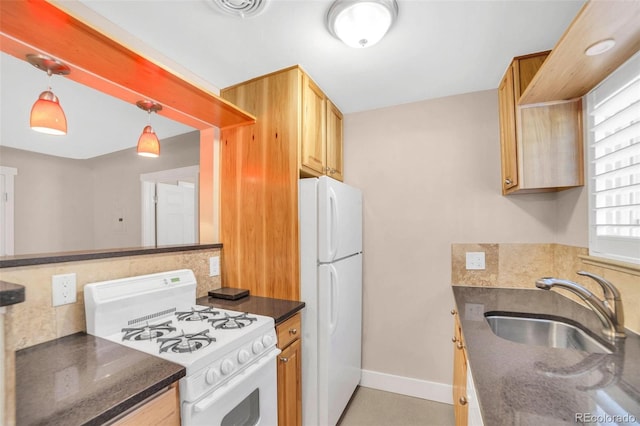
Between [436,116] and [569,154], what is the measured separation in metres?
0.97

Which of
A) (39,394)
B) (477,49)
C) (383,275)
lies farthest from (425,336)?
(39,394)

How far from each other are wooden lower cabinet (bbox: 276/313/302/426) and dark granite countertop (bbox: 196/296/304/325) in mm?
59

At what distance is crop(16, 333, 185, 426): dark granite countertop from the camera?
2.26 feet

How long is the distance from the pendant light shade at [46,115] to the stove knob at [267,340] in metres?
1.39

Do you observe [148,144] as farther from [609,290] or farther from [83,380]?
[609,290]

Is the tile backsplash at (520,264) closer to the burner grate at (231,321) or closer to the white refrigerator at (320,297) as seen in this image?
the white refrigerator at (320,297)

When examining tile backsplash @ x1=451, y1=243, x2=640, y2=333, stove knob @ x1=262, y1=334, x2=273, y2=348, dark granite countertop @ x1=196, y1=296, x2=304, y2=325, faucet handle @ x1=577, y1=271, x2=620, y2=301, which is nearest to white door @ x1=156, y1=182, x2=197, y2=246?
dark granite countertop @ x1=196, y1=296, x2=304, y2=325

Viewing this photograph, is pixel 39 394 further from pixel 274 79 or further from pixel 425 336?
pixel 425 336

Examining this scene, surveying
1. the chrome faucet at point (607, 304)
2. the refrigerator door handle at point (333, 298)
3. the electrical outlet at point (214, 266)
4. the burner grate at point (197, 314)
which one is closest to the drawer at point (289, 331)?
the refrigerator door handle at point (333, 298)

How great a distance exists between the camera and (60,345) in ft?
3.56

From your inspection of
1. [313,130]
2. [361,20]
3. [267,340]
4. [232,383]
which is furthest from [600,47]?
[232,383]

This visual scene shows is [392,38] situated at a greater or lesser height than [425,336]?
greater

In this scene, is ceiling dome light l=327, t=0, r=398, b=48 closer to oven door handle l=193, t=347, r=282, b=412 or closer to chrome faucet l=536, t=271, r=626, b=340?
chrome faucet l=536, t=271, r=626, b=340

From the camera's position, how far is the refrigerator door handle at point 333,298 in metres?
1.71
